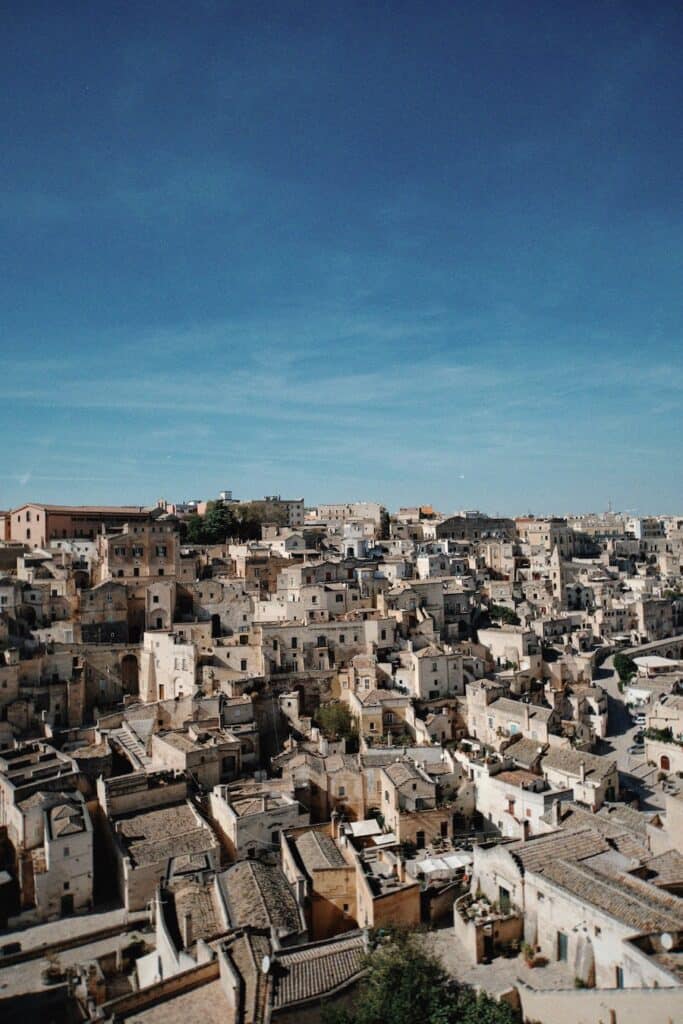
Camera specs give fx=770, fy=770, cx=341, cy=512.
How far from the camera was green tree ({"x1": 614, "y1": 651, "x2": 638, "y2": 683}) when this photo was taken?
3522 centimetres

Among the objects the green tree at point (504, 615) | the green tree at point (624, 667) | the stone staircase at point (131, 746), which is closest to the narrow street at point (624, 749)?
the green tree at point (624, 667)

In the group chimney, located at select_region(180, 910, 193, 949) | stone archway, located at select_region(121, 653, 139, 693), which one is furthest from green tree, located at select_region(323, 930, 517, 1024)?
stone archway, located at select_region(121, 653, 139, 693)

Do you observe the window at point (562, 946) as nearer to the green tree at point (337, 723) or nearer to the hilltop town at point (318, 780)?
the hilltop town at point (318, 780)

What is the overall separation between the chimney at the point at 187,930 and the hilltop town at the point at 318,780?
0.12 meters

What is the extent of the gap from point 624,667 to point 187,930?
25371 millimetres

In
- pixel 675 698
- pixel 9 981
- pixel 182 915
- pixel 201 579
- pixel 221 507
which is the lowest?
pixel 9 981

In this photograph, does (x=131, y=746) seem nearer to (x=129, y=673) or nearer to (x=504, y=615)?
(x=129, y=673)

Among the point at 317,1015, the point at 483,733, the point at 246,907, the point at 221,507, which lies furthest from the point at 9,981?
the point at 221,507

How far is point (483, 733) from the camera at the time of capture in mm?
28859

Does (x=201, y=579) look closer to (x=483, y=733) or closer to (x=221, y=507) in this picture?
(x=221, y=507)

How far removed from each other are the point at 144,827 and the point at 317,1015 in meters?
10.8

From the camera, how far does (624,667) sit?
1401 inches

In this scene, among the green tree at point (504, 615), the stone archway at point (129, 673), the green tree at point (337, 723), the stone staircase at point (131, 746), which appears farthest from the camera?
the green tree at point (504, 615)

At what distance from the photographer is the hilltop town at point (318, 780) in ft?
45.1
